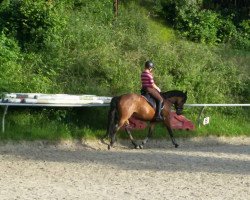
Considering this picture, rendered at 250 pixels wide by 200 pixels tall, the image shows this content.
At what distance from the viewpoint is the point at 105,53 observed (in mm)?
20359

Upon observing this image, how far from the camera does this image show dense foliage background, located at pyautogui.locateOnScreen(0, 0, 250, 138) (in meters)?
19.4

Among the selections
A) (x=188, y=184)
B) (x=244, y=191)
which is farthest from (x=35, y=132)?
Result: (x=244, y=191)

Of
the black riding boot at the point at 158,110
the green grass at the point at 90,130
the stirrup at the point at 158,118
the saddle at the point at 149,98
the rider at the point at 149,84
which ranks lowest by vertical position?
the green grass at the point at 90,130

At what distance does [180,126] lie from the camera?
1884 cm

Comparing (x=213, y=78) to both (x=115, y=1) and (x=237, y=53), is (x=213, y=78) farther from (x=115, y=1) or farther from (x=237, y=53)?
(x=115, y=1)

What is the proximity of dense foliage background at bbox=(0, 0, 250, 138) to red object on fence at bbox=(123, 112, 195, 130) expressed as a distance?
1811mm


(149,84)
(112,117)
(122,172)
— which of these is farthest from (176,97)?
(122,172)

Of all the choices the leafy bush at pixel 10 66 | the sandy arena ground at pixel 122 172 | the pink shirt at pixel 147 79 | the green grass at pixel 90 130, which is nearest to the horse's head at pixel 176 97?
the pink shirt at pixel 147 79

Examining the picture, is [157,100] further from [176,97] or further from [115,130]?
[115,130]

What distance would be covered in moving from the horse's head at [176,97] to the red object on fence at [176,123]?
41cm

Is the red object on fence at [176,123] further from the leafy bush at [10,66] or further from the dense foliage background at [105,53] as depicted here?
the leafy bush at [10,66]

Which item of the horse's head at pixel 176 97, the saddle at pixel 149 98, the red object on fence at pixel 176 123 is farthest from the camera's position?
the red object on fence at pixel 176 123

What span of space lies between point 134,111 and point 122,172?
4.33 meters

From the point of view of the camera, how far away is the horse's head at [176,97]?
710 inches
